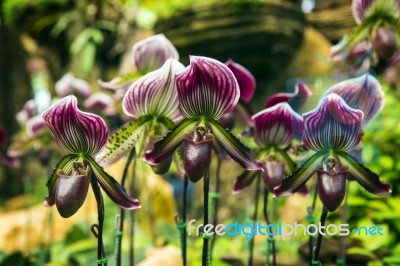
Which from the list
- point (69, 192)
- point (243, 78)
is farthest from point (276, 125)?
point (69, 192)

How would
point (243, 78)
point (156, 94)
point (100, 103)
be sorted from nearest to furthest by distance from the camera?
1. point (156, 94)
2. point (243, 78)
3. point (100, 103)

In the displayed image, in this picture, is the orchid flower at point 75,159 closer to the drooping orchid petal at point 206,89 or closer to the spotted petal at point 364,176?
the drooping orchid petal at point 206,89

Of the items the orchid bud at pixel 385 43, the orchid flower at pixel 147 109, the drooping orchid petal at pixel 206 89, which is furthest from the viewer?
the orchid bud at pixel 385 43

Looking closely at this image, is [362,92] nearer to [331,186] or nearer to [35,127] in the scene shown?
[331,186]

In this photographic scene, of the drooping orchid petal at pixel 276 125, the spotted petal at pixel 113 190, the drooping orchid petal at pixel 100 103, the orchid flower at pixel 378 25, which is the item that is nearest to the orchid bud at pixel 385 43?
the orchid flower at pixel 378 25

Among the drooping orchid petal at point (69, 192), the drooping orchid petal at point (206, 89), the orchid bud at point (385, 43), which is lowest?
the drooping orchid petal at point (69, 192)

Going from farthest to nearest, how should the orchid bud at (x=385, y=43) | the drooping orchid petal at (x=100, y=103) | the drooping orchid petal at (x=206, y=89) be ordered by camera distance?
1. the drooping orchid petal at (x=100, y=103)
2. the orchid bud at (x=385, y=43)
3. the drooping orchid petal at (x=206, y=89)
